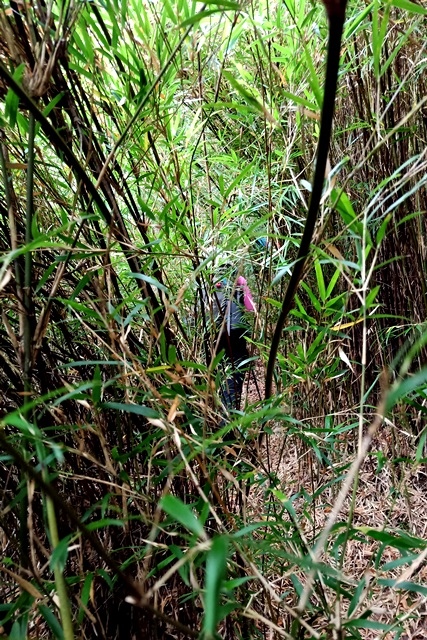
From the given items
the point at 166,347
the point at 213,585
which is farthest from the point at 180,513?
the point at 166,347

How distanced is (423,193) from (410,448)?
2.52 ft

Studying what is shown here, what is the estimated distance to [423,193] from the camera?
1.17 meters

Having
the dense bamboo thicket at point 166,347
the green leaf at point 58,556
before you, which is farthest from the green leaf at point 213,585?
the green leaf at point 58,556

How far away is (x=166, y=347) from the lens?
67 centimetres

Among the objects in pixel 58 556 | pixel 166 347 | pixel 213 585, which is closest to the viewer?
pixel 213 585

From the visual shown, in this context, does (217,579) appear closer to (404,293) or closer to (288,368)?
(288,368)

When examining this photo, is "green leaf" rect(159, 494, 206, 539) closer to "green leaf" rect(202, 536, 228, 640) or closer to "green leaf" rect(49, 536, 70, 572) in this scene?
"green leaf" rect(202, 536, 228, 640)

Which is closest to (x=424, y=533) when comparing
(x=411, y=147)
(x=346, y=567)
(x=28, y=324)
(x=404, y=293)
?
(x=346, y=567)

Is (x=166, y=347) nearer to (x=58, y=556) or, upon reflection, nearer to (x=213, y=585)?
(x=58, y=556)

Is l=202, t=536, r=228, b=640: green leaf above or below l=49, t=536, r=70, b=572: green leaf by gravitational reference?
above

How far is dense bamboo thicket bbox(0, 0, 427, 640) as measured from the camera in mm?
413

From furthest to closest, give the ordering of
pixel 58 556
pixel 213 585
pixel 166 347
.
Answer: pixel 166 347 → pixel 58 556 → pixel 213 585

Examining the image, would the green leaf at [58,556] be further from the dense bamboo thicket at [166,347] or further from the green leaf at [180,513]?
the green leaf at [180,513]

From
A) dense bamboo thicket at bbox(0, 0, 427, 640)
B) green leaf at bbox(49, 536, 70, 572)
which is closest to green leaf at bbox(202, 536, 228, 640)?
dense bamboo thicket at bbox(0, 0, 427, 640)
